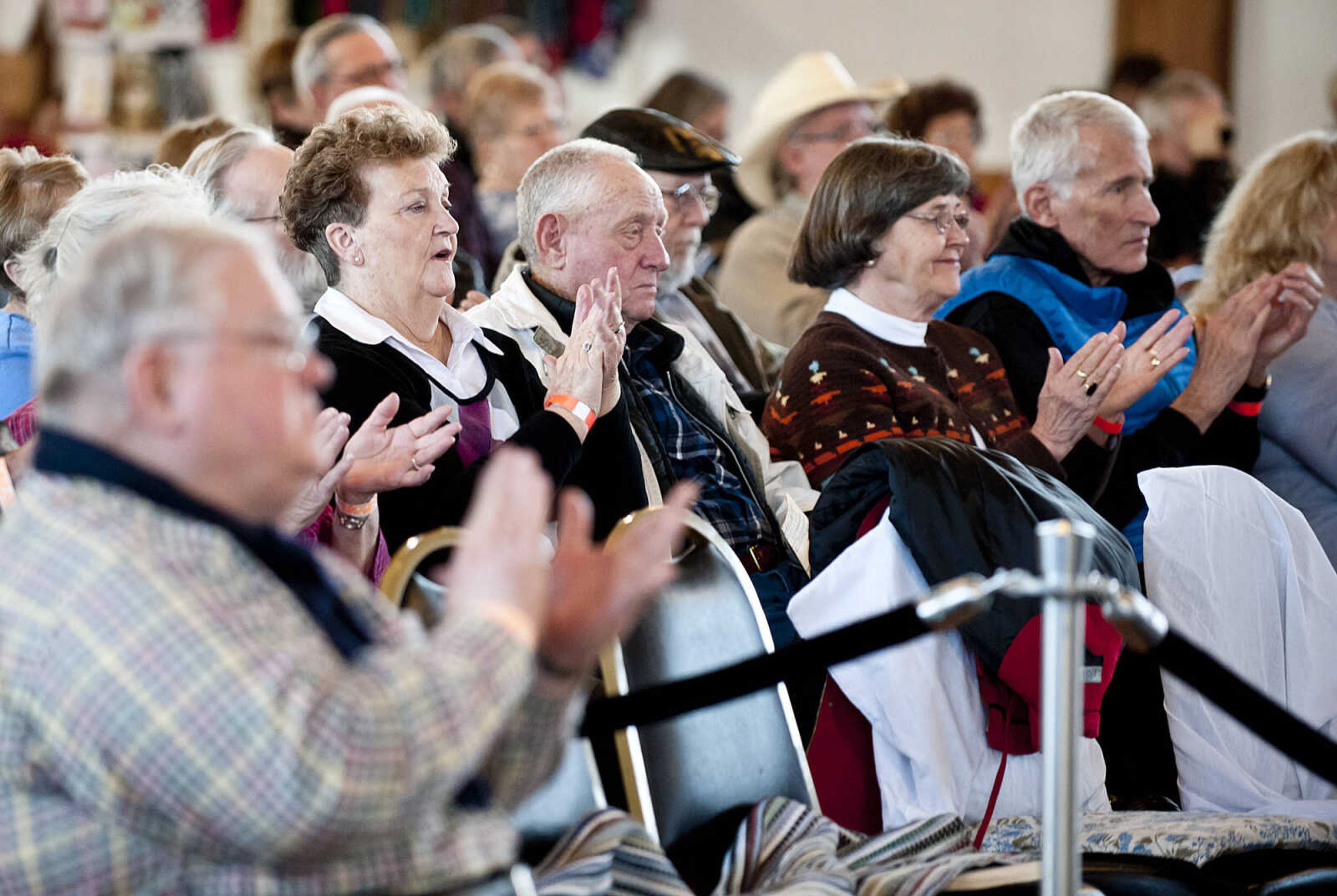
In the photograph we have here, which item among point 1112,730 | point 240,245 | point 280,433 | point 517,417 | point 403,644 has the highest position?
point 240,245

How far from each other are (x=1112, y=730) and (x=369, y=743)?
5.87 ft

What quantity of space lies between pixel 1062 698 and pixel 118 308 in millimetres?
932

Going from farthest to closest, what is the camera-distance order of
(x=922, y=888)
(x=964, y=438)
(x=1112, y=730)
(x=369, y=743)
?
(x=964, y=438), (x=1112, y=730), (x=922, y=888), (x=369, y=743)

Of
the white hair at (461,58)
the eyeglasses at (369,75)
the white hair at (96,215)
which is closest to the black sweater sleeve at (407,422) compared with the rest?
the white hair at (96,215)

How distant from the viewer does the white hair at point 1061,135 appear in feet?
11.6

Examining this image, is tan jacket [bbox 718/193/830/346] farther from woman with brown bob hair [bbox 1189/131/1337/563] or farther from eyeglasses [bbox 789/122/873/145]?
woman with brown bob hair [bbox 1189/131/1337/563]

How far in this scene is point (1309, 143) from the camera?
11.7 ft

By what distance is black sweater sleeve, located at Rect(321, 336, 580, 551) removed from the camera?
7.42ft

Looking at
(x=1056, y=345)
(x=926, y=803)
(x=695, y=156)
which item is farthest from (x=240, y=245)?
(x=1056, y=345)

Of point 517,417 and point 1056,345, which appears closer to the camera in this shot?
point 517,417

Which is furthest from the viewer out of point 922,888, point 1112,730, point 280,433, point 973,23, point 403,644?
point 973,23

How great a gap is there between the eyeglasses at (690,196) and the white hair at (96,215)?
51.0 inches

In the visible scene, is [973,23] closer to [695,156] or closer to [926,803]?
[695,156]

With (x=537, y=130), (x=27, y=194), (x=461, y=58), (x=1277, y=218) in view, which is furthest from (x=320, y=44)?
(x=1277, y=218)
